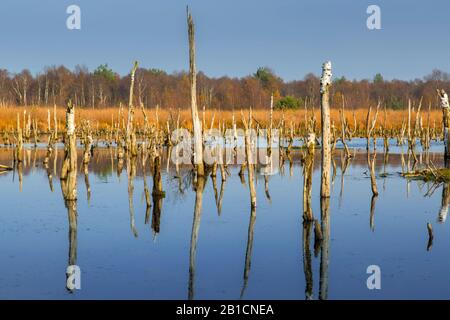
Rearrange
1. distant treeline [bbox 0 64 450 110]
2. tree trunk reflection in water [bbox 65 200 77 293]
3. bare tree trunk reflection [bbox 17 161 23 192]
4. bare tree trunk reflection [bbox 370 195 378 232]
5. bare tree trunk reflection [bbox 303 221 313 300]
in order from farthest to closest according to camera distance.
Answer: distant treeline [bbox 0 64 450 110] → bare tree trunk reflection [bbox 17 161 23 192] → bare tree trunk reflection [bbox 370 195 378 232] → tree trunk reflection in water [bbox 65 200 77 293] → bare tree trunk reflection [bbox 303 221 313 300]

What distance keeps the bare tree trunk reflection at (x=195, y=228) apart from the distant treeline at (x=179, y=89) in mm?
54938

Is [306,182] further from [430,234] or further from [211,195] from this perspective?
[211,195]

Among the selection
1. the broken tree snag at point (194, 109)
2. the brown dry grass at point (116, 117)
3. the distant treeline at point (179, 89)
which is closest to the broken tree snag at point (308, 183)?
the broken tree snag at point (194, 109)

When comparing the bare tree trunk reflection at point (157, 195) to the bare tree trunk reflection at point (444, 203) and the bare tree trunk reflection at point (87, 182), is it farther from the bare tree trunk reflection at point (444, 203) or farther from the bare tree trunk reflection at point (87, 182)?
the bare tree trunk reflection at point (444, 203)

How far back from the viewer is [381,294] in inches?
338

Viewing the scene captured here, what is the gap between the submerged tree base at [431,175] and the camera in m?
19.8

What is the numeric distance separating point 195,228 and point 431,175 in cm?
969

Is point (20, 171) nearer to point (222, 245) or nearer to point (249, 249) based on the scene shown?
point (222, 245)

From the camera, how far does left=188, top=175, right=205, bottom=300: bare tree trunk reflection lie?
361 inches

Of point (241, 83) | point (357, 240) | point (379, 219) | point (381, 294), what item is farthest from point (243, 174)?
Result: point (241, 83)

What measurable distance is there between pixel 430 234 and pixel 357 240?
47.8 inches

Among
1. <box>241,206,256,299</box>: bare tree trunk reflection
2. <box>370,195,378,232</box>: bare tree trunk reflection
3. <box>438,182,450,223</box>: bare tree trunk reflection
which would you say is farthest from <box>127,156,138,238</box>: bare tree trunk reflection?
<box>438,182,450,223</box>: bare tree trunk reflection

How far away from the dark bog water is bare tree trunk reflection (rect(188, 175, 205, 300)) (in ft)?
0.12

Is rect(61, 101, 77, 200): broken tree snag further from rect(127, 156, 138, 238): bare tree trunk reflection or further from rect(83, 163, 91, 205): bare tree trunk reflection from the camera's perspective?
rect(127, 156, 138, 238): bare tree trunk reflection
